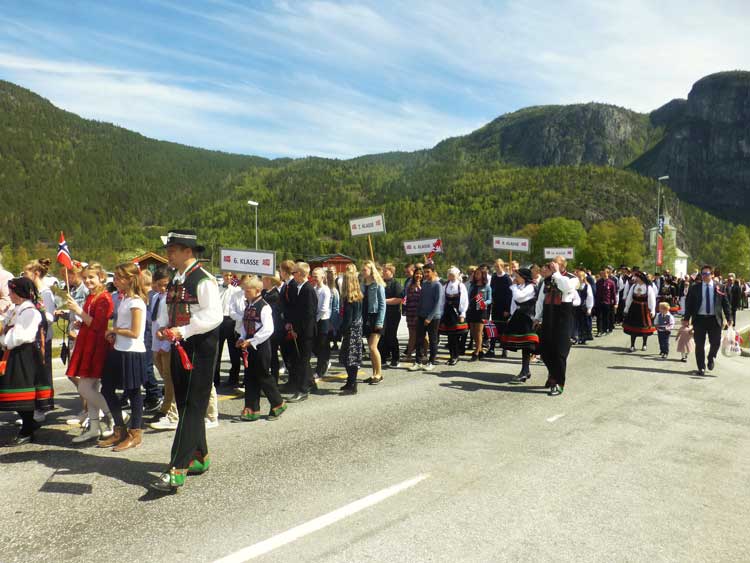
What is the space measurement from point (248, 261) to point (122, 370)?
15.8ft

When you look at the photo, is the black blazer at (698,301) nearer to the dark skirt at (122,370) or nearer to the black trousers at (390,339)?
the black trousers at (390,339)

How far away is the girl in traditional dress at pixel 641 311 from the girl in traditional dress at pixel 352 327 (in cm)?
865

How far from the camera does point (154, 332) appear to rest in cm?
699

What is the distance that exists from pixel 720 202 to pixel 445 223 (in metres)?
108

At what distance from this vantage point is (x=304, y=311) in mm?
8109

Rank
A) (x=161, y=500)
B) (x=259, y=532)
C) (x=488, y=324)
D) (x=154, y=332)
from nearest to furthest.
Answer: (x=259, y=532) → (x=161, y=500) → (x=154, y=332) → (x=488, y=324)

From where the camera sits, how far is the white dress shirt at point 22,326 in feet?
18.4

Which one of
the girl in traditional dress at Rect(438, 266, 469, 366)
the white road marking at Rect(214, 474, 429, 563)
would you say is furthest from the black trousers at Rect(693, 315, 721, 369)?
the white road marking at Rect(214, 474, 429, 563)

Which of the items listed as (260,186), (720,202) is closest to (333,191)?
(260,186)

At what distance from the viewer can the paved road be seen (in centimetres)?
379

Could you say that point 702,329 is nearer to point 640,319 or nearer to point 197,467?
point 640,319

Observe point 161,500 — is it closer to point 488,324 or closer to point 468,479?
point 468,479

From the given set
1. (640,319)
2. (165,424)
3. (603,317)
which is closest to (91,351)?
(165,424)

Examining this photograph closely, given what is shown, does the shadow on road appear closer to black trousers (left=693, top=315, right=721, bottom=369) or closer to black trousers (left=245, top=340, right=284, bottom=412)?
black trousers (left=245, top=340, right=284, bottom=412)
